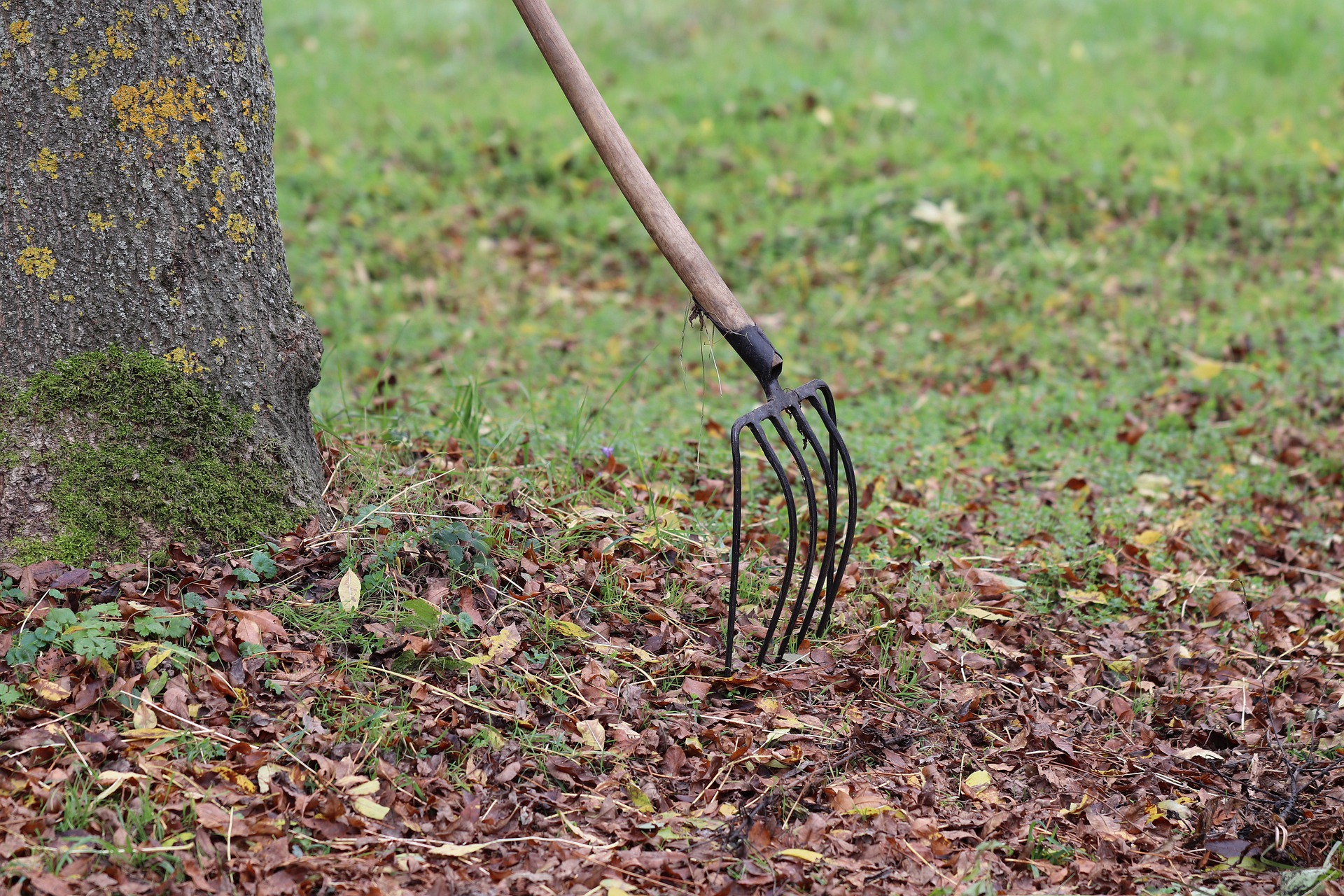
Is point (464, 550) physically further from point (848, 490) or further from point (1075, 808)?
point (1075, 808)

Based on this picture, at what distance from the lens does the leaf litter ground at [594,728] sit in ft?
6.63

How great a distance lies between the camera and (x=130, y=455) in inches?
96.8

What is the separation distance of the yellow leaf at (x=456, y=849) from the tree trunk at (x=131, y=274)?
971 mm

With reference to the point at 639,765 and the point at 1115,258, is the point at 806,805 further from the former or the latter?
the point at 1115,258

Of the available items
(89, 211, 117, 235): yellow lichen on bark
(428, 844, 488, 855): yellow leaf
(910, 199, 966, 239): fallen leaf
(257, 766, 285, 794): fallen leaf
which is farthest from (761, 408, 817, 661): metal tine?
(910, 199, 966, 239): fallen leaf

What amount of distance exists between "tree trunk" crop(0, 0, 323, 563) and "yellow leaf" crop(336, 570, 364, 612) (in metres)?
0.28

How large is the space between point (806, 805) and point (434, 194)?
5317mm

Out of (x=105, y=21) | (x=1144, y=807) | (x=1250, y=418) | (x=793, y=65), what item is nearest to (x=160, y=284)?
(x=105, y=21)

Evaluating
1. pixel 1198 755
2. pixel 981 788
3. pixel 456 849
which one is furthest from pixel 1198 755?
pixel 456 849

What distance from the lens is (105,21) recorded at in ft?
Answer: 7.60

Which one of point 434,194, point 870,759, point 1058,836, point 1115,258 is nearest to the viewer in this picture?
point 1058,836

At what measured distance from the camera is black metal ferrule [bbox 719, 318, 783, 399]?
2609 mm

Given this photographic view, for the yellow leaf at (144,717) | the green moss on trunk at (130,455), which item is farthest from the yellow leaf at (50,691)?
the green moss on trunk at (130,455)

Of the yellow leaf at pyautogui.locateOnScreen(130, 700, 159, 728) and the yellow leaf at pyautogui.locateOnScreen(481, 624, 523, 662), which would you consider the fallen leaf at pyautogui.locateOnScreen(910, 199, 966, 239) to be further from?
the yellow leaf at pyautogui.locateOnScreen(130, 700, 159, 728)
